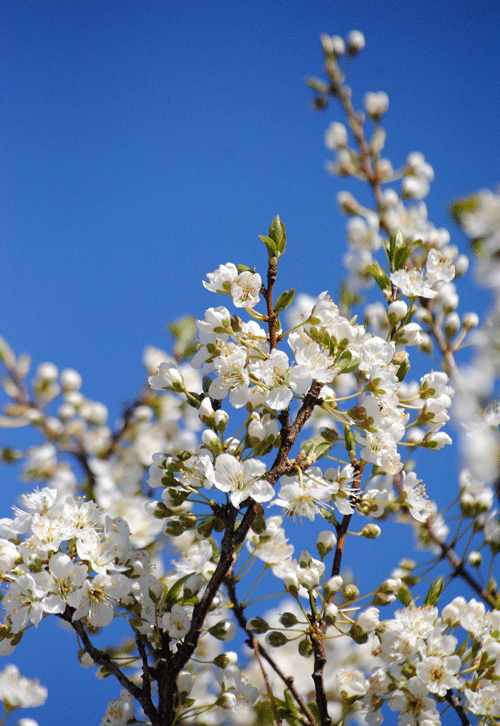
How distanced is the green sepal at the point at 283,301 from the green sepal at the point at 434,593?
673mm

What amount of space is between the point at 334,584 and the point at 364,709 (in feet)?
1.13

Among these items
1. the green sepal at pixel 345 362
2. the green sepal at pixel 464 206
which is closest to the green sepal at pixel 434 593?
the green sepal at pixel 345 362

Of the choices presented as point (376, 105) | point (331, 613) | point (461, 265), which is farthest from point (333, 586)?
point (376, 105)

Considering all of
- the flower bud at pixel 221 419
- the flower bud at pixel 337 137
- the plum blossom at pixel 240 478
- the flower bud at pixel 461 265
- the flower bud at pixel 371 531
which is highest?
the flower bud at pixel 337 137

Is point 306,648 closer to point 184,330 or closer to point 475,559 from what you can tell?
point 475,559

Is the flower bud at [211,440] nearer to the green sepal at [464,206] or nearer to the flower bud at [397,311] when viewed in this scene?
the flower bud at [397,311]

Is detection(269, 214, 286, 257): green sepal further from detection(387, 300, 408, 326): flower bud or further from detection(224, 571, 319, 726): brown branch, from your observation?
detection(224, 571, 319, 726): brown branch

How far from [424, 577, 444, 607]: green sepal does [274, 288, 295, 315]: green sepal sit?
2.21ft

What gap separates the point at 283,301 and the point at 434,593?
27.1 inches

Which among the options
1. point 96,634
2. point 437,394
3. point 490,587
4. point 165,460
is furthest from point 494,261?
point 490,587

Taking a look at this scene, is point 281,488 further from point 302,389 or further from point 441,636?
point 441,636

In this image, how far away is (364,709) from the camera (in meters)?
1.15

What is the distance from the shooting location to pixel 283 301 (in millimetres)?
1026

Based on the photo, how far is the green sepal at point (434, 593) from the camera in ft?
3.76
